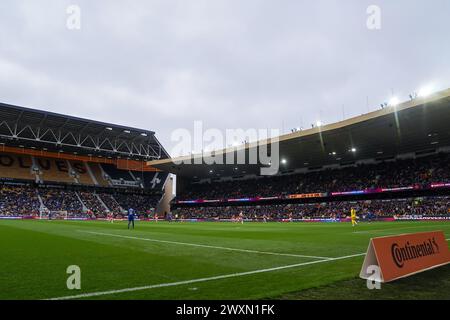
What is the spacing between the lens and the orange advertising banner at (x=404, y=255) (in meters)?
6.25

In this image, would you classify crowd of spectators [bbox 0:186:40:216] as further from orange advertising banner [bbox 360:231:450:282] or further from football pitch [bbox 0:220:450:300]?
orange advertising banner [bbox 360:231:450:282]

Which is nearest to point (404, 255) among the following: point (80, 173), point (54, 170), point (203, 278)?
point (203, 278)

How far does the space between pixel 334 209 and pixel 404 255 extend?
47.1m

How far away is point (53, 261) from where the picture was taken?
873 centimetres

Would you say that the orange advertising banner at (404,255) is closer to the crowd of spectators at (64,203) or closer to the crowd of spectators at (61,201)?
the crowd of spectators at (64,203)

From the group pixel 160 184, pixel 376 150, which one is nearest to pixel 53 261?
pixel 376 150

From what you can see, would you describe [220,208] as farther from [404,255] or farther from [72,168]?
[404,255]

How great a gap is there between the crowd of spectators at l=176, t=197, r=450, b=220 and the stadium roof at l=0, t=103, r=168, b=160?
16665 millimetres

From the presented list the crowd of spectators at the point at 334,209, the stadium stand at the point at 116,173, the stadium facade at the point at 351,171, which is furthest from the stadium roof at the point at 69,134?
the crowd of spectators at the point at 334,209

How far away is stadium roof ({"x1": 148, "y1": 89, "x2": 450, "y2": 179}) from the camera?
109 feet

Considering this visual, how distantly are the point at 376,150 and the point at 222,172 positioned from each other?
31.7 meters

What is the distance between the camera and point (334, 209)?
51812 millimetres

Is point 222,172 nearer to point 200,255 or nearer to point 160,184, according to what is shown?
point 160,184
